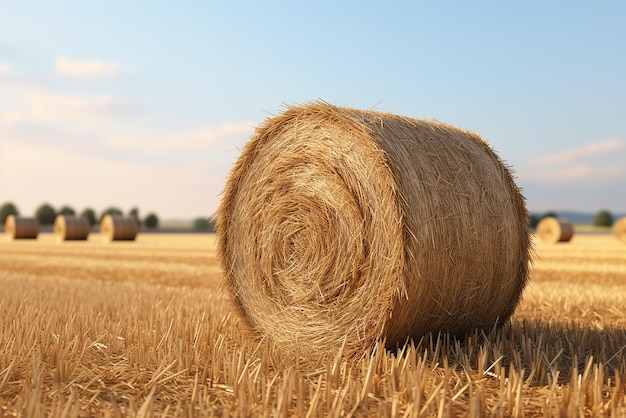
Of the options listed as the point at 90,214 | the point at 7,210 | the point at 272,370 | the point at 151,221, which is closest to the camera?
the point at 272,370

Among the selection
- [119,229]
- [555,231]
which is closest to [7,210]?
[119,229]

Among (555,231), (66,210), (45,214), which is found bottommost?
(555,231)

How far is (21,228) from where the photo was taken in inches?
1314

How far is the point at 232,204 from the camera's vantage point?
6148mm

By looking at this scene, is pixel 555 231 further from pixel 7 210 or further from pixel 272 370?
pixel 7 210

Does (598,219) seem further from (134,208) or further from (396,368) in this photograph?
(396,368)

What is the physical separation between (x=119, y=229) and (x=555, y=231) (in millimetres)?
19921

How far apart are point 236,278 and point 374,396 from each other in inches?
97.4

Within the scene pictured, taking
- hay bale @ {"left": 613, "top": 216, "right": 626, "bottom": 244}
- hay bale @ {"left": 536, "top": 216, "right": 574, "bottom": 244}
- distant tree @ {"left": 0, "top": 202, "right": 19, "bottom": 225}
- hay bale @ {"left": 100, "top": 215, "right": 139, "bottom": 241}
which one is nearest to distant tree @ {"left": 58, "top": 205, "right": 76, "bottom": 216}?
distant tree @ {"left": 0, "top": 202, "right": 19, "bottom": 225}

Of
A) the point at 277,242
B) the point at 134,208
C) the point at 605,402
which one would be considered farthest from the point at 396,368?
the point at 134,208

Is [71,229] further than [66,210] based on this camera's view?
No

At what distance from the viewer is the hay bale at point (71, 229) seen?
30.8 metres

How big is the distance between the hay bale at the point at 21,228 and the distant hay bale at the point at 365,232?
1205 inches

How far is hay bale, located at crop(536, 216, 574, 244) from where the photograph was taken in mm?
28609
